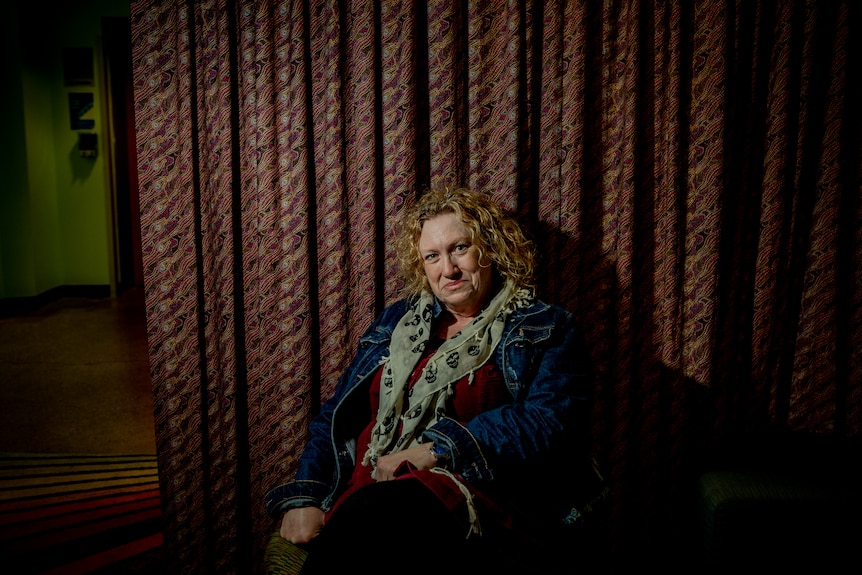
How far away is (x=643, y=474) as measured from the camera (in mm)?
1738

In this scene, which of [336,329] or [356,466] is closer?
[356,466]

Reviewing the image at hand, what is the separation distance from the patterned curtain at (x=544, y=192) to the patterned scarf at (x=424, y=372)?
1.10 ft

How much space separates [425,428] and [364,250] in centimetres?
60

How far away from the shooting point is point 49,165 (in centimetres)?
547

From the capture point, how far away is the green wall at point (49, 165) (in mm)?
5035

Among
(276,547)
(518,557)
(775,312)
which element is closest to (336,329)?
(276,547)

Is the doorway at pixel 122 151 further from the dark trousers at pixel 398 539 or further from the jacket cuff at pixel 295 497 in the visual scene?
the dark trousers at pixel 398 539

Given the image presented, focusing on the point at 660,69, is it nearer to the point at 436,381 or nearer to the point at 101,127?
the point at 436,381

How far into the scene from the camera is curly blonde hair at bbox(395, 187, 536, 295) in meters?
1.43

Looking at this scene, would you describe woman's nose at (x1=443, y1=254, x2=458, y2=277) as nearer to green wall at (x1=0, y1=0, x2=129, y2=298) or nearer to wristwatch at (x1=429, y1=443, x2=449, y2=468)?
wristwatch at (x1=429, y1=443, x2=449, y2=468)

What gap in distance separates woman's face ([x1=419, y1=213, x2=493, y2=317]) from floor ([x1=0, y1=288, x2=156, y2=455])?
2.02m

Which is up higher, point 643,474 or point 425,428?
point 425,428

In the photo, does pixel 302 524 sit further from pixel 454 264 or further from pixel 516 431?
pixel 454 264

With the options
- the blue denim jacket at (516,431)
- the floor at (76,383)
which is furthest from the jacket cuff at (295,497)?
the floor at (76,383)
